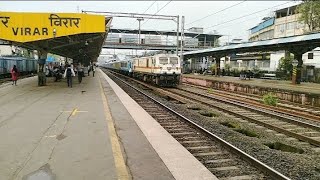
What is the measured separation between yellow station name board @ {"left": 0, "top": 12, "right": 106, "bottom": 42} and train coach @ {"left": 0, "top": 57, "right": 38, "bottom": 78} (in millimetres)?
16784

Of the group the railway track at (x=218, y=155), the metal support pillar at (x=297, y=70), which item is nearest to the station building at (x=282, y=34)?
the metal support pillar at (x=297, y=70)

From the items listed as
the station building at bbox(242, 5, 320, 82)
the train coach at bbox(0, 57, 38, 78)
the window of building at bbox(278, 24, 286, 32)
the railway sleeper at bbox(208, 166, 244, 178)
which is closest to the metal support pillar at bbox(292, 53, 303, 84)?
the station building at bbox(242, 5, 320, 82)

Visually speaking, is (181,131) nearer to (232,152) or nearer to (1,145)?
(232,152)

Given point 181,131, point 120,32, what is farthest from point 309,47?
point 120,32

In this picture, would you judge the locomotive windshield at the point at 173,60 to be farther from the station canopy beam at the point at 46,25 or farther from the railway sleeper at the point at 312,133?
the railway sleeper at the point at 312,133

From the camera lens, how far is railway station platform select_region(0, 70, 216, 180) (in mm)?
5703

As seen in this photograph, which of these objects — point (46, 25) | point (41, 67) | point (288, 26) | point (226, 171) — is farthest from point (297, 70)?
point (288, 26)

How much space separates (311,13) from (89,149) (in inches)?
2063

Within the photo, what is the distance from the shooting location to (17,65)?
4219 cm

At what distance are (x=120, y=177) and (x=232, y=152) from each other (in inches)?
124

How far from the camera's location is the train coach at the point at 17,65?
37.1 metres

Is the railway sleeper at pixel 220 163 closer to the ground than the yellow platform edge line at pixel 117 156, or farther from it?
closer to the ground

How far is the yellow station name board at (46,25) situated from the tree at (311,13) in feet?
134

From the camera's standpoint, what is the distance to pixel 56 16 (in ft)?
69.9
